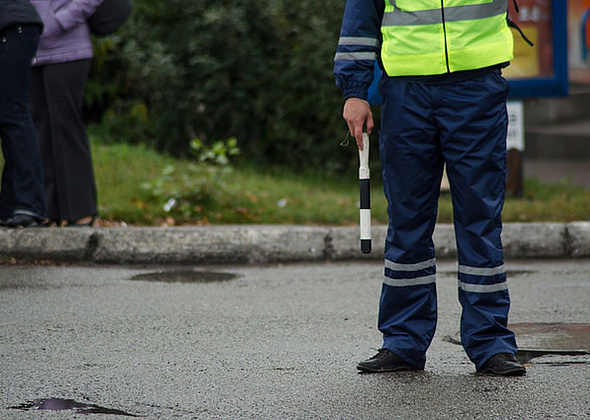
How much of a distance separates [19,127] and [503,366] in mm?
3690

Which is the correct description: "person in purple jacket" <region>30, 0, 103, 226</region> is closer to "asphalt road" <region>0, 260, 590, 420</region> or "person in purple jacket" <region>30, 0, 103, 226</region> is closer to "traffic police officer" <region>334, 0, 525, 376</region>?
"asphalt road" <region>0, 260, 590, 420</region>

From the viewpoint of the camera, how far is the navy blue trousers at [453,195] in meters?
3.91

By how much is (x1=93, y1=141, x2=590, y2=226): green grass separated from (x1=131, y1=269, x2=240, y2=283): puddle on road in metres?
1.12

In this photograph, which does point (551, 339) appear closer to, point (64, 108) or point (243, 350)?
point (243, 350)

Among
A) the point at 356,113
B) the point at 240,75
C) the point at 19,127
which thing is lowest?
the point at 240,75

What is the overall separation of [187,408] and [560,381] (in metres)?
1.24

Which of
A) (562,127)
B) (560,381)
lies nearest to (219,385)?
(560,381)

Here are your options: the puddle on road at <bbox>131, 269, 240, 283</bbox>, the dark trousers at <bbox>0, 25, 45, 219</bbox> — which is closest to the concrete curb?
the dark trousers at <bbox>0, 25, 45, 219</bbox>

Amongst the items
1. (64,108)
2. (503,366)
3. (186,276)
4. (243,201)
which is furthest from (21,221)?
(503,366)

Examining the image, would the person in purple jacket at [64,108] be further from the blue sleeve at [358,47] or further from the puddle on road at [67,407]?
the puddle on road at [67,407]

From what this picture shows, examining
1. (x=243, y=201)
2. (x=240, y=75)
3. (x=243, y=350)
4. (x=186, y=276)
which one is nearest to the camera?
(x=243, y=350)

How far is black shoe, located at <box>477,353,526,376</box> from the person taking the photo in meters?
3.84

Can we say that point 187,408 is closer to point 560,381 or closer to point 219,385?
point 219,385

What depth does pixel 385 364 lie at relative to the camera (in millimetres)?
3975
